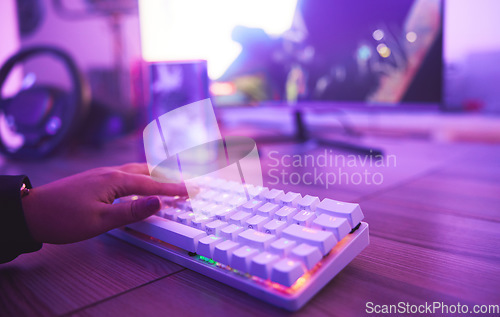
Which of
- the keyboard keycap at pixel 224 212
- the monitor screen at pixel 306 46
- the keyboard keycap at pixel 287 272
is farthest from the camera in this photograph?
the monitor screen at pixel 306 46

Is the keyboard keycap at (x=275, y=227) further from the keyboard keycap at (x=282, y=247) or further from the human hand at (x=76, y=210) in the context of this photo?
the human hand at (x=76, y=210)

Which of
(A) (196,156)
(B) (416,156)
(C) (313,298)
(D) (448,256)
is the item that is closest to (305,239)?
(C) (313,298)

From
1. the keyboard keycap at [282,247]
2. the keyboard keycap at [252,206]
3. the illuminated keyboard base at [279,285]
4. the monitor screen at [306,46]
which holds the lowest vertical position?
the illuminated keyboard base at [279,285]

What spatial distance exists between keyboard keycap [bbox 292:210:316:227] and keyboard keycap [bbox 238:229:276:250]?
34mm

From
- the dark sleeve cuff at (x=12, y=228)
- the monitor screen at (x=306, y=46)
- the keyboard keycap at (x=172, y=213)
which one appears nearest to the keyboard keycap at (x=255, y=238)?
the keyboard keycap at (x=172, y=213)

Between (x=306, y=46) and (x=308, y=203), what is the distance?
0.59 metres

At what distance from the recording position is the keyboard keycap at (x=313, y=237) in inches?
12.1

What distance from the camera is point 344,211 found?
351 millimetres

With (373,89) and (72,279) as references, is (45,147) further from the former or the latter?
(373,89)

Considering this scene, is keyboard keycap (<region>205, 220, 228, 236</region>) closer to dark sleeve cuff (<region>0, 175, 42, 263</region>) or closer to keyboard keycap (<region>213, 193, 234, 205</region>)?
keyboard keycap (<region>213, 193, 234, 205</region>)

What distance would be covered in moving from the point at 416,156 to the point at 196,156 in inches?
Result: 20.8

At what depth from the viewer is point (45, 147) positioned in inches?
37.7

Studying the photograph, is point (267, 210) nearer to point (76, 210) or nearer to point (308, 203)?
point (308, 203)

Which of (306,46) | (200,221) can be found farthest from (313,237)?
(306,46)
